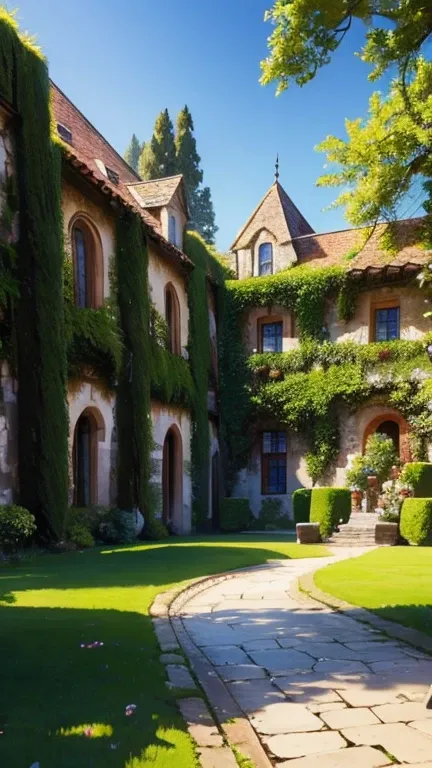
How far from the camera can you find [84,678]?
4273 millimetres

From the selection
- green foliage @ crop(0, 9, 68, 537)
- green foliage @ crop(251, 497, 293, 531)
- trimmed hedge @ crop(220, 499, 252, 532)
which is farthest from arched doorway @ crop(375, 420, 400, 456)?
green foliage @ crop(0, 9, 68, 537)

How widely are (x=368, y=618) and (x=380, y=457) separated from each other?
15679 mm

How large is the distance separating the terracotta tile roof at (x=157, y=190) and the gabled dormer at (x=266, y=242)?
4.97 m

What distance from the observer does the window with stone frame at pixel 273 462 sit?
24438mm

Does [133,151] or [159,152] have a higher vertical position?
[133,151]

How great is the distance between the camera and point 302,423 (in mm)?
23750

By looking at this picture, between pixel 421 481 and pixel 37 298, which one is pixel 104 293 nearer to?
pixel 37 298

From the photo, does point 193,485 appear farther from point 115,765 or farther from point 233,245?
point 115,765

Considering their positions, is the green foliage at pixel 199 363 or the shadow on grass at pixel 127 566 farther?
the green foliage at pixel 199 363

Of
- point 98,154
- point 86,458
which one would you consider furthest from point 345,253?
point 86,458

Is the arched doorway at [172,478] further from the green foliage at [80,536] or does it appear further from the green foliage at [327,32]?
the green foliage at [327,32]

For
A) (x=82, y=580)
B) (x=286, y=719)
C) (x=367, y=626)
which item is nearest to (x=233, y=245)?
(x=82, y=580)

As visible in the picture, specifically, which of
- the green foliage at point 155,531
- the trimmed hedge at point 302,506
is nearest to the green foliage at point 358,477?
the trimmed hedge at point 302,506

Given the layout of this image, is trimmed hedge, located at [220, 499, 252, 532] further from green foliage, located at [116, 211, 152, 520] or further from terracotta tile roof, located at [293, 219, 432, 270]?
terracotta tile roof, located at [293, 219, 432, 270]
